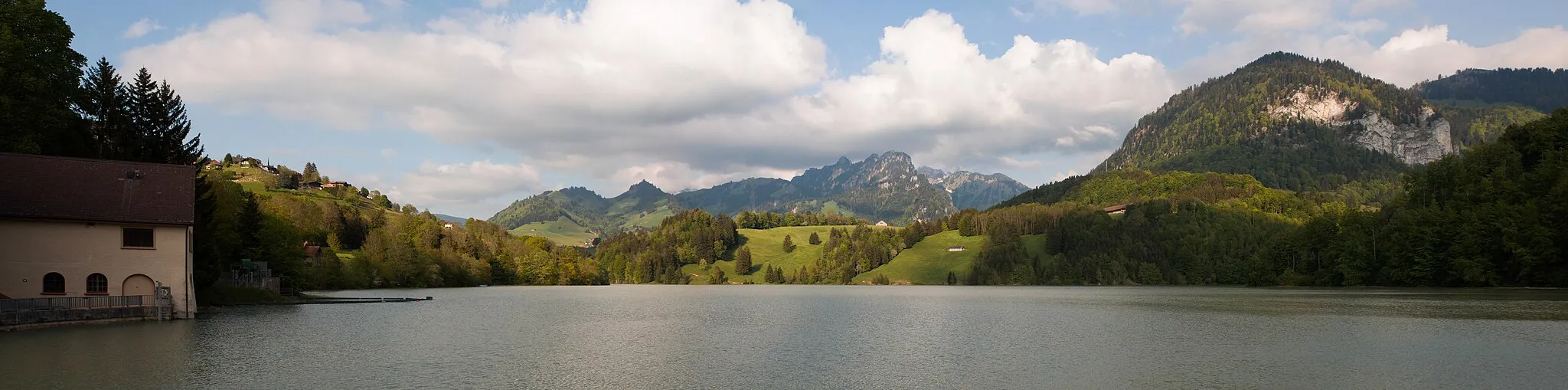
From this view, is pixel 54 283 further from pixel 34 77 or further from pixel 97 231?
pixel 34 77

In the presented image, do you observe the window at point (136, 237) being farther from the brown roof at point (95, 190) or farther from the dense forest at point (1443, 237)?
the dense forest at point (1443, 237)

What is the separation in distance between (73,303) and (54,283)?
211 centimetres

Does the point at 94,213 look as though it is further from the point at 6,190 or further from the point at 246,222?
the point at 246,222

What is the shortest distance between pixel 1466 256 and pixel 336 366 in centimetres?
10718

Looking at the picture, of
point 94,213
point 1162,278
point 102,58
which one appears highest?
point 102,58

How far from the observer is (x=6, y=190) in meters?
37.6

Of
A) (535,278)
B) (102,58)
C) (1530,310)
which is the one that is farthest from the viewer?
(535,278)

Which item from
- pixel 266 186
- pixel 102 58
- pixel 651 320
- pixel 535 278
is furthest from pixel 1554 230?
pixel 266 186

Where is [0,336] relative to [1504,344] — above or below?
above

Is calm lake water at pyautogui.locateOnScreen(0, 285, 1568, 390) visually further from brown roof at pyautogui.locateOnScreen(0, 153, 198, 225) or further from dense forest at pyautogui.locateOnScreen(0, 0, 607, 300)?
dense forest at pyautogui.locateOnScreen(0, 0, 607, 300)

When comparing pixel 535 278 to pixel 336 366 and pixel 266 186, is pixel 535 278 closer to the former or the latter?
pixel 266 186

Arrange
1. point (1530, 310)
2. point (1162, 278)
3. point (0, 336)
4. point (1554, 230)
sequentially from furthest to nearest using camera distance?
1. point (1162, 278)
2. point (1554, 230)
3. point (1530, 310)
4. point (0, 336)

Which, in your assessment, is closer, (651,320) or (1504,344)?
(1504,344)

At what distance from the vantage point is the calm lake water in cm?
2103
